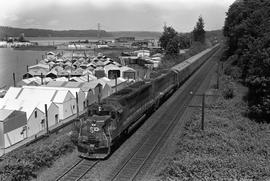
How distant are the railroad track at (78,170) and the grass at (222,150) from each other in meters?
5.27

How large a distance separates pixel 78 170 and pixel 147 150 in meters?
6.44

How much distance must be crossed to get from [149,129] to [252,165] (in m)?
14.3

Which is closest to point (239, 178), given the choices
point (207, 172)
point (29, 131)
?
point (207, 172)

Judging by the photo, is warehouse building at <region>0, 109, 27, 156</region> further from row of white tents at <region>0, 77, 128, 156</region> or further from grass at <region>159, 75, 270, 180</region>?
grass at <region>159, 75, 270, 180</region>

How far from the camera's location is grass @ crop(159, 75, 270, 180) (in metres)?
17.0

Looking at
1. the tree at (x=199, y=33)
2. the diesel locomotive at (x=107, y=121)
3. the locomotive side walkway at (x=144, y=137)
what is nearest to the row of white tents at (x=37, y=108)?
the diesel locomotive at (x=107, y=121)

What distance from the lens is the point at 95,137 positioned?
72.4 ft

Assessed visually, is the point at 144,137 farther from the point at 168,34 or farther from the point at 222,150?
the point at 168,34

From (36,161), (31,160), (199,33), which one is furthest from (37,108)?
(199,33)

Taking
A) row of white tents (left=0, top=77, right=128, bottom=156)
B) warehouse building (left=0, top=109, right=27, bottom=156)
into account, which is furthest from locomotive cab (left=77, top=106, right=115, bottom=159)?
row of white tents (left=0, top=77, right=128, bottom=156)

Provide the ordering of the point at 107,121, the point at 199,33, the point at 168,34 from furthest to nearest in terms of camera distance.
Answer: the point at 199,33 < the point at 168,34 < the point at 107,121

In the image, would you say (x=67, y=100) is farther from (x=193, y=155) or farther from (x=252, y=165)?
(x=252, y=165)

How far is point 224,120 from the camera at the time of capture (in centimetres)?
3066

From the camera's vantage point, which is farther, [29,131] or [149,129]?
[29,131]
